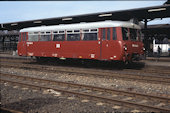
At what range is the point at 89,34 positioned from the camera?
1389 cm

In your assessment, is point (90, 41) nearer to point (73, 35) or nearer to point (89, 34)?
point (89, 34)

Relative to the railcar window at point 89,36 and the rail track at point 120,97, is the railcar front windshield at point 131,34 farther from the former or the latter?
the rail track at point 120,97

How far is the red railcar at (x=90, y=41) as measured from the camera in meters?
12.7

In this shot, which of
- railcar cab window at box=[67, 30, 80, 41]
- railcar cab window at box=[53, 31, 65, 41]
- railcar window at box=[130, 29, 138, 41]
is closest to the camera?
railcar window at box=[130, 29, 138, 41]

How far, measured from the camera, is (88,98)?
22.3ft

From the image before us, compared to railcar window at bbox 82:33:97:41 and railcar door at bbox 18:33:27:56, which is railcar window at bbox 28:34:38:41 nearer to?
railcar door at bbox 18:33:27:56

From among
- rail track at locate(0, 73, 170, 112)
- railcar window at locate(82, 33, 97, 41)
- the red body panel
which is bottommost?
rail track at locate(0, 73, 170, 112)

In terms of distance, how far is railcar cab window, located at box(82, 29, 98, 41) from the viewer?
13570 mm

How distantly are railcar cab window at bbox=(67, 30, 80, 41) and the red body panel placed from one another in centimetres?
23

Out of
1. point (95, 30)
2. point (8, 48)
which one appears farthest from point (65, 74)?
point (8, 48)

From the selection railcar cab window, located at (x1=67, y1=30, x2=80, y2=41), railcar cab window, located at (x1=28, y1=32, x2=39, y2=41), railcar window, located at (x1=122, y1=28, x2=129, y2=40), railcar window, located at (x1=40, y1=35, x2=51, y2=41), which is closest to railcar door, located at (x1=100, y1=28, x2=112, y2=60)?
railcar window, located at (x1=122, y1=28, x2=129, y2=40)

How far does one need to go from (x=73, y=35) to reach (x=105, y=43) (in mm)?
2734

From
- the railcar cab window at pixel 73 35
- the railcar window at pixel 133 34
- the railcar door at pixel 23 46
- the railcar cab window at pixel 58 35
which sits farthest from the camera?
the railcar door at pixel 23 46

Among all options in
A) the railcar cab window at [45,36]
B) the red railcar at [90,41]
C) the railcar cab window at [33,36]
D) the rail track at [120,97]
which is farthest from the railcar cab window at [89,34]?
the rail track at [120,97]
